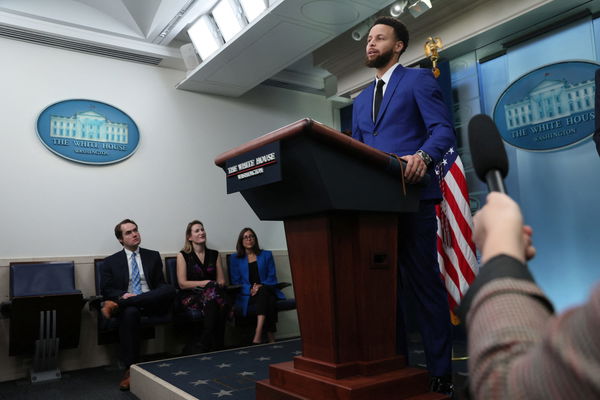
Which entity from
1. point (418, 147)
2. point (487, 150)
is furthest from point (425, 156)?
point (487, 150)

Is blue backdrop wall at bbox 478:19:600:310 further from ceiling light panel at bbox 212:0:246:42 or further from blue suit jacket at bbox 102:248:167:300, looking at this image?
blue suit jacket at bbox 102:248:167:300

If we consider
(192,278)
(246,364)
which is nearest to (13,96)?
(192,278)

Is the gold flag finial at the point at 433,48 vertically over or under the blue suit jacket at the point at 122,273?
over

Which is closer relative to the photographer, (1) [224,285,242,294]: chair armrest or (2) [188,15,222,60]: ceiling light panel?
(1) [224,285,242,294]: chair armrest

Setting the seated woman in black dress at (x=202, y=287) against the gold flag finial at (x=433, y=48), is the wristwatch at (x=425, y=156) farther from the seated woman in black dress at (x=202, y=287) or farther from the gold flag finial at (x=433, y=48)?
the seated woman in black dress at (x=202, y=287)

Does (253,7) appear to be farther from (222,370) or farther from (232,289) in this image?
(222,370)

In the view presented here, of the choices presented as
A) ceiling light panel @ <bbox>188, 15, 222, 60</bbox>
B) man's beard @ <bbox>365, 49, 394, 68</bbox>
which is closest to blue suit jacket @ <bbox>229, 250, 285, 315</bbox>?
ceiling light panel @ <bbox>188, 15, 222, 60</bbox>

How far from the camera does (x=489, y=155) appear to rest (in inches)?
25.8

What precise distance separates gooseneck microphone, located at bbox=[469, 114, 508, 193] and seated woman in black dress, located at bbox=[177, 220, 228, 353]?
3668mm

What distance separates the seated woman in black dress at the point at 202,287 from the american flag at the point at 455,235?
6.43ft

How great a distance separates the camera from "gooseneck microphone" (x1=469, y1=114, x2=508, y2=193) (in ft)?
2.10

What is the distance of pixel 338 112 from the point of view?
6.34m

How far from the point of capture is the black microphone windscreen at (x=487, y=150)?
648 mm

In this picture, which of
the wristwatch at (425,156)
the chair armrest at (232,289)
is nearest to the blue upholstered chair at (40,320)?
the chair armrest at (232,289)
